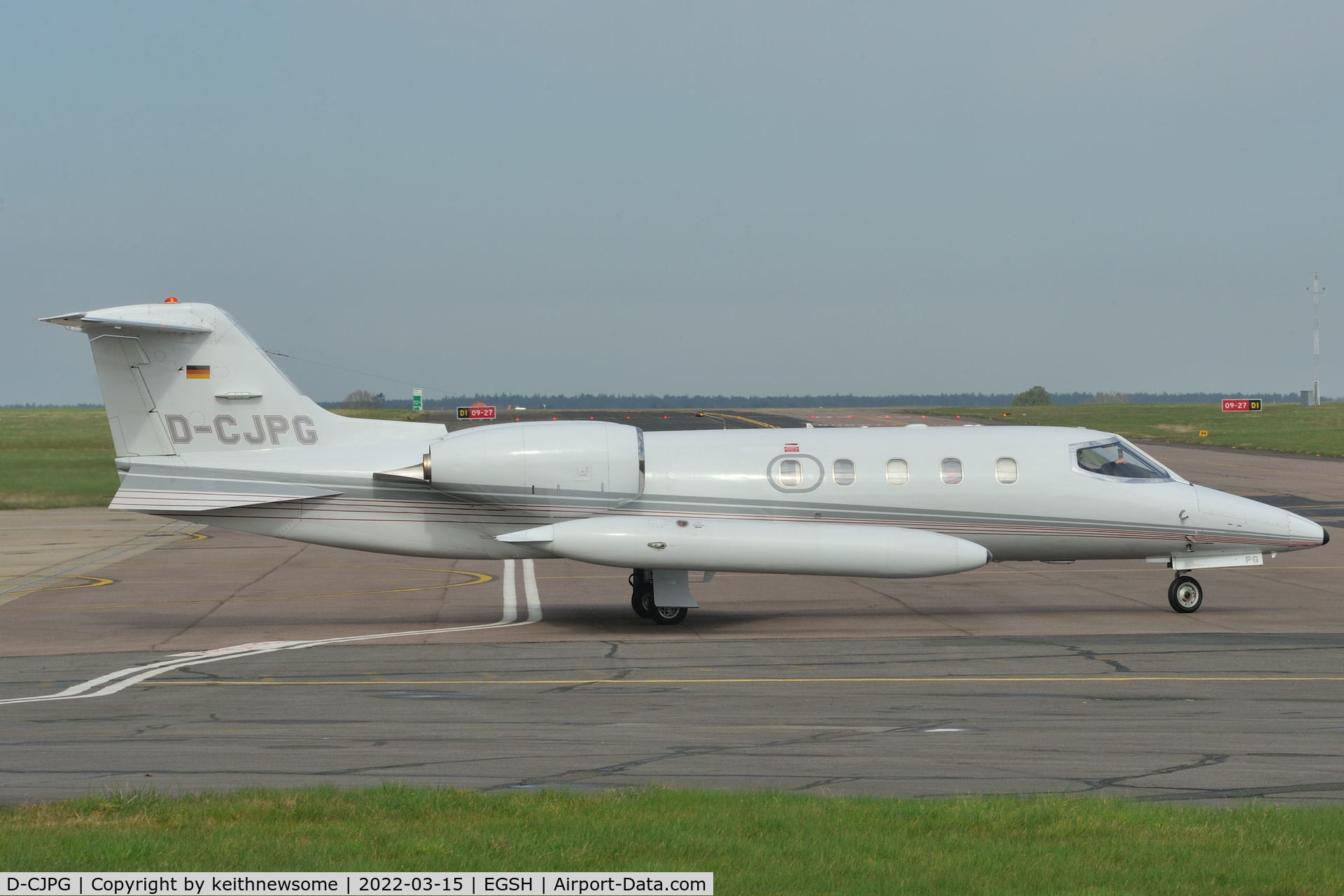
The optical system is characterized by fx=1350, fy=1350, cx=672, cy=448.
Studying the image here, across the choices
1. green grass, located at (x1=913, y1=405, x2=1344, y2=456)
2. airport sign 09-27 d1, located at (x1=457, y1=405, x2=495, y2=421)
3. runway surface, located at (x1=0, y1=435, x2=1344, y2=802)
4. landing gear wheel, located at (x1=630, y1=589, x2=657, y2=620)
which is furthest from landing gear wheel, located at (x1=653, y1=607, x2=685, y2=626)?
green grass, located at (x1=913, y1=405, x2=1344, y2=456)

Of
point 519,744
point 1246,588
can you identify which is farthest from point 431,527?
point 1246,588

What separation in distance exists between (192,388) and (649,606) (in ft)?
26.0

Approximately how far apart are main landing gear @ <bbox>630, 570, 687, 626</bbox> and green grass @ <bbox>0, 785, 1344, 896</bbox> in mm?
11307

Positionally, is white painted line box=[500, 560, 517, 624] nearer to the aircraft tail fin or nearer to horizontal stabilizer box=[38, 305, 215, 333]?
the aircraft tail fin

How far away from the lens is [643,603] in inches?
853

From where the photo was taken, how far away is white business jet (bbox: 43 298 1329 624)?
20516mm

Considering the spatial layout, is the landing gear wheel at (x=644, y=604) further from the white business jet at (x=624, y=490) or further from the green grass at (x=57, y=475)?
the green grass at (x=57, y=475)

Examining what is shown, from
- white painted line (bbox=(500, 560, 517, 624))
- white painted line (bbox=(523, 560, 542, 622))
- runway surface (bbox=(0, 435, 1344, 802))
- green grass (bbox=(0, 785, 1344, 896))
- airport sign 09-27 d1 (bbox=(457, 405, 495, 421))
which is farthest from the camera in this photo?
airport sign 09-27 d1 (bbox=(457, 405, 495, 421))

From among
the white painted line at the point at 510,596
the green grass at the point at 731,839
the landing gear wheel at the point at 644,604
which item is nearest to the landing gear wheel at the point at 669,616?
the landing gear wheel at the point at 644,604

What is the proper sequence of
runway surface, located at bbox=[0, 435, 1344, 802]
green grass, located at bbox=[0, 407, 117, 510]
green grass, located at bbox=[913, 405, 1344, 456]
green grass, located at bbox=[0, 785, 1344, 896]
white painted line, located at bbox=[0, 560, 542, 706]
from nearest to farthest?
green grass, located at bbox=[0, 785, 1344, 896], runway surface, located at bbox=[0, 435, 1344, 802], white painted line, located at bbox=[0, 560, 542, 706], green grass, located at bbox=[0, 407, 117, 510], green grass, located at bbox=[913, 405, 1344, 456]

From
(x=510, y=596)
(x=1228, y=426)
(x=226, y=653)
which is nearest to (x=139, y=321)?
(x=226, y=653)

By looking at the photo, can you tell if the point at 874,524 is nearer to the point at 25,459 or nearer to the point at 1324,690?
the point at 1324,690

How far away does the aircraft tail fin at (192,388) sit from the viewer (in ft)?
68.0

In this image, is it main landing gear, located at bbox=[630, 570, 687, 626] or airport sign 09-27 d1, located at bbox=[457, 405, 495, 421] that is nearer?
main landing gear, located at bbox=[630, 570, 687, 626]
